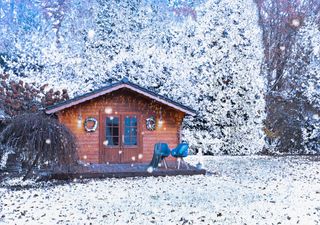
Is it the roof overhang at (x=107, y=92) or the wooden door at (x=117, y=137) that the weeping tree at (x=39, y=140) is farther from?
the wooden door at (x=117, y=137)

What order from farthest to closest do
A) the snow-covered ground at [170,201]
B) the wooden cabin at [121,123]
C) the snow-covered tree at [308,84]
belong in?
1. the snow-covered tree at [308,84]
2. the wooden cabin at [121,123]
3. the snow-covered ground at [170,201]

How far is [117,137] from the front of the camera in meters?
14.8

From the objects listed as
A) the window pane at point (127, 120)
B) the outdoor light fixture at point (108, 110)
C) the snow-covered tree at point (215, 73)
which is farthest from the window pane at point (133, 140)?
the snow-covered tree at point (215, 73)

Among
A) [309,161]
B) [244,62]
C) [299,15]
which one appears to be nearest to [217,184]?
[309,161]

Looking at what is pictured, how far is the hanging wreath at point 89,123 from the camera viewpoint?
47.9 feet

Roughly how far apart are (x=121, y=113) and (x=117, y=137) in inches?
33.1

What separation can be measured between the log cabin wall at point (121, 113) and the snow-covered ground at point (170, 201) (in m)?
3.03

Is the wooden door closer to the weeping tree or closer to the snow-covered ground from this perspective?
the snow-covered ground

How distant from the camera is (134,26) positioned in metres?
24.9

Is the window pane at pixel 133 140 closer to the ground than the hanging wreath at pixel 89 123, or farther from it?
closer to the ground

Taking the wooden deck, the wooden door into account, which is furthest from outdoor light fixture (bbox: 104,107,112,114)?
the wooden deck

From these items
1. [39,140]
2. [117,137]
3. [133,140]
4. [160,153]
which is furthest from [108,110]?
[39,140]

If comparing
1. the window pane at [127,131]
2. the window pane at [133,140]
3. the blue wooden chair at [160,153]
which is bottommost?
the blue wooden chair at [160,153]

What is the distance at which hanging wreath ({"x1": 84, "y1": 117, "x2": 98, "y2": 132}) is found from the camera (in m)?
14.6
